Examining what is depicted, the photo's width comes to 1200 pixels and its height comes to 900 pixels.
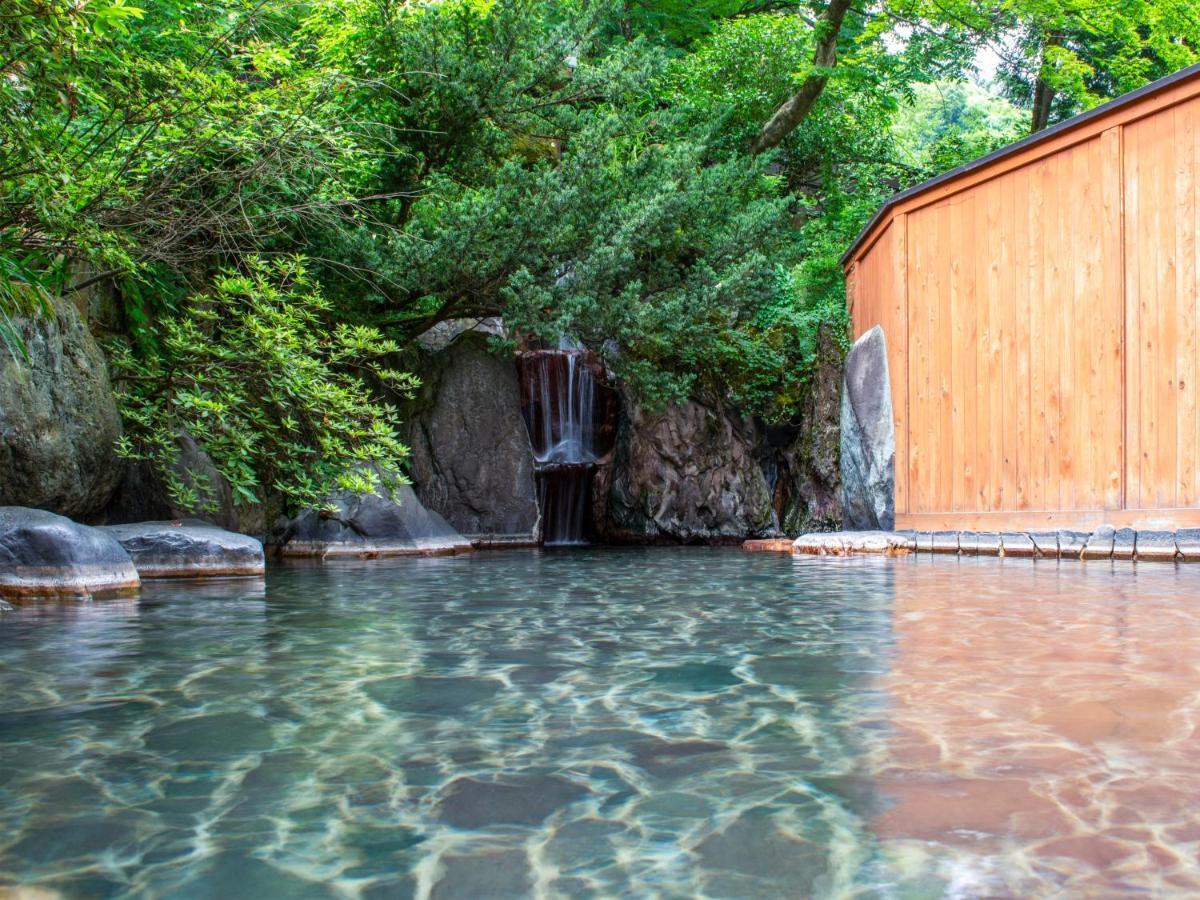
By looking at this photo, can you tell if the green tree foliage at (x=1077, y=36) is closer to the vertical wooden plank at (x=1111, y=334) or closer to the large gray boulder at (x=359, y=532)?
the vertical wooden plank at (x=1111, y=334)

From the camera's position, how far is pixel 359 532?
11.1 meters

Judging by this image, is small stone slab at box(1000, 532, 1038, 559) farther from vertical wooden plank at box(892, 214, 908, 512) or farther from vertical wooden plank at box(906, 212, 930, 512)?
vertical wooden plank at box(892, 214, 908, 512)

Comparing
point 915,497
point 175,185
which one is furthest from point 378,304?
point 915,497

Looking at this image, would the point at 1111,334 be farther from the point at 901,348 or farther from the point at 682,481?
the point at 682,481

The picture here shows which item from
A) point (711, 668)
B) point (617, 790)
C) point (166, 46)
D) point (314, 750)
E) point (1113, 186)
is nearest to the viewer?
point (617, 790)

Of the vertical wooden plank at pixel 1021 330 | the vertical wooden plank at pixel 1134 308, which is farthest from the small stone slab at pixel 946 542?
the vertical wooden plank at pixel 1134 308

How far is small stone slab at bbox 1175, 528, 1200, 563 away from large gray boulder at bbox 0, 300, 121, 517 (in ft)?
25.8

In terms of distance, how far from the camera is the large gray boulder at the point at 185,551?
25.3 ft

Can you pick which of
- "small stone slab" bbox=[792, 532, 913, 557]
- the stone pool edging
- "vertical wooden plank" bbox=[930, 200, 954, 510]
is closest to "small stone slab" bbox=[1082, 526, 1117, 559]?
the stone pool edging

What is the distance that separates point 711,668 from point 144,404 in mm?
6514

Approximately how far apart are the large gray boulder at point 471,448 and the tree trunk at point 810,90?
6.27 m

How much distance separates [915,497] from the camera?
9406 millimetres

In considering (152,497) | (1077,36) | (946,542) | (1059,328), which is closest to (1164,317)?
(1059,328)

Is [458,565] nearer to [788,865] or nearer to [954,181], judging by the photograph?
[954,181]
